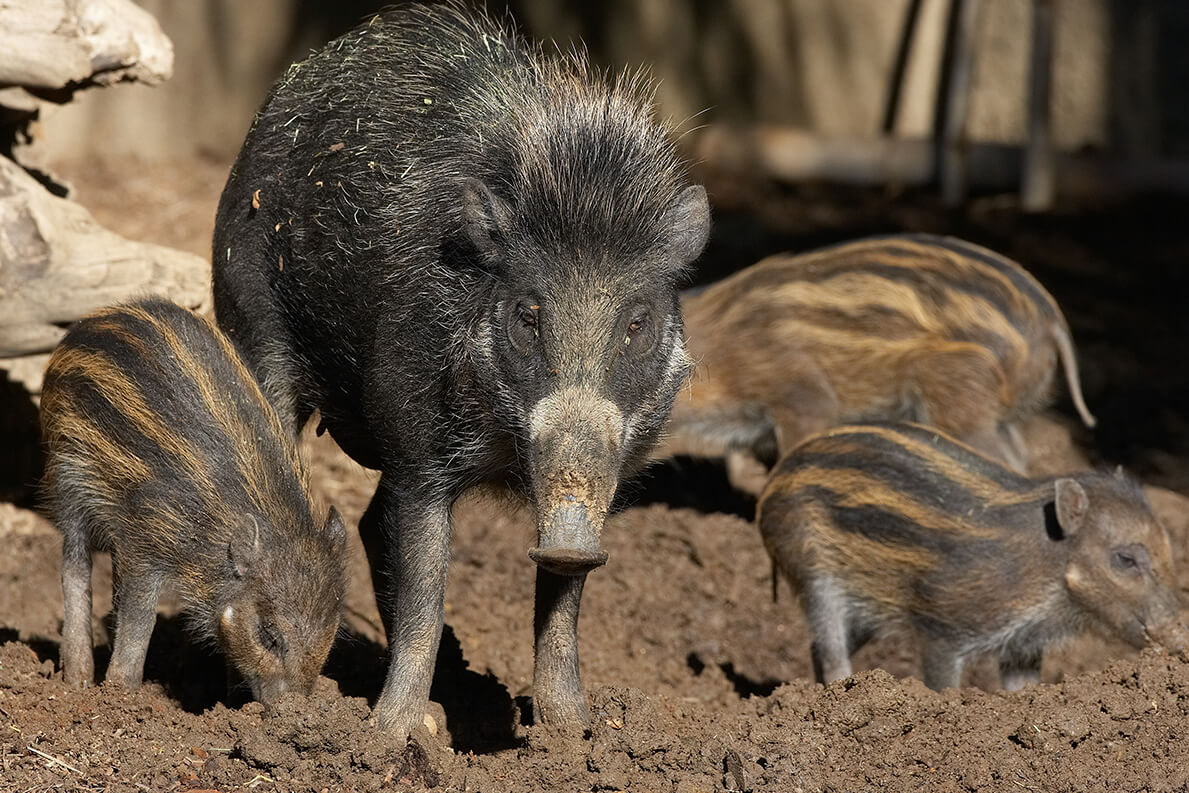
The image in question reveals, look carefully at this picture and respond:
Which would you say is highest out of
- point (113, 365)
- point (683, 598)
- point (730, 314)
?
point (113, 365)

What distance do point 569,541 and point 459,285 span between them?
0.84m

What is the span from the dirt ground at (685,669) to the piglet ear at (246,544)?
45 cm

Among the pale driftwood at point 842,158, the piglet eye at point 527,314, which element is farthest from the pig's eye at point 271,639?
the pale driftwood at point 842,158

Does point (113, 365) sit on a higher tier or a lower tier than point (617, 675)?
higher

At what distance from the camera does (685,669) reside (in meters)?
5.40

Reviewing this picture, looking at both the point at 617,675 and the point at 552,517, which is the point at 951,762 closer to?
the point at 552,517

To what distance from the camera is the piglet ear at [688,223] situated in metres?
3.68

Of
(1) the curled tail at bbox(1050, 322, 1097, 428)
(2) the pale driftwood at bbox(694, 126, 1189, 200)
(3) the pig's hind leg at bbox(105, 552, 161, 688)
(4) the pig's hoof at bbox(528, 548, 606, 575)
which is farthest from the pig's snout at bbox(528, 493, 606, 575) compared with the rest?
(2) the pale driftwood at bbox(694, 126, 1189, 200)

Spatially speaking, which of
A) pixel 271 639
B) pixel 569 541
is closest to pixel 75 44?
pixel 271 639

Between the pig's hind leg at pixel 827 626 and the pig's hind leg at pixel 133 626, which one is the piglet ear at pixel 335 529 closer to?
the pig's hind leg at pixel 133 626

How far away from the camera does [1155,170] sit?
8.54 m

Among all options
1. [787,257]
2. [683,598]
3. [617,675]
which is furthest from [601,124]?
[787,257]

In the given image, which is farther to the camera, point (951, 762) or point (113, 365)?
point (113, 365)

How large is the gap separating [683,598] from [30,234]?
2.77m
